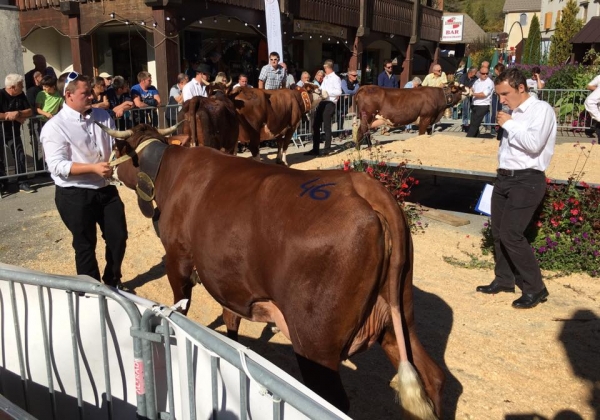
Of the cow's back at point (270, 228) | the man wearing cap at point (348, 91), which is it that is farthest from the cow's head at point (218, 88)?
the cow's back at point (270, 228)

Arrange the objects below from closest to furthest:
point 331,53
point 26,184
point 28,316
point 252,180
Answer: point 28,316, point 252,180, point 26,184, point 331,53

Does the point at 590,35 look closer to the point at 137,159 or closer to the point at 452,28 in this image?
the point at 452,28

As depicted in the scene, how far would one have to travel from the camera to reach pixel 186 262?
381 cm

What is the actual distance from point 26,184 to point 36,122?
3.38ft

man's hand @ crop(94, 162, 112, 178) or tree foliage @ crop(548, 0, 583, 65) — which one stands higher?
tree foliage @ crop(548, 0, 583, 65)

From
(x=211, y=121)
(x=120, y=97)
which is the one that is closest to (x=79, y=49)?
(x=120, y=97)

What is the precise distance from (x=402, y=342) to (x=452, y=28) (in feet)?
105

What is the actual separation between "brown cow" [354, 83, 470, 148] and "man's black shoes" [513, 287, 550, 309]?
312 inches

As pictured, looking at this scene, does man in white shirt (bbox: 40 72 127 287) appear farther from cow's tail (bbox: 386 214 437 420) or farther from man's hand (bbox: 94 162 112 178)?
cow's tail (bbox: 386 214 437 420)

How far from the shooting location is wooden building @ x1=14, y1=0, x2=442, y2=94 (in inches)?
544

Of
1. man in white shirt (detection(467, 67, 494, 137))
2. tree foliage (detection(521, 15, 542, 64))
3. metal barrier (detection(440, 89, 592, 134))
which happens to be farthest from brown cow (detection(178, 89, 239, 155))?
tree foliage (detection(521, 15, 542, 64))

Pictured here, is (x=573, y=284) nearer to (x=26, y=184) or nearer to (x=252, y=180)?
(x=252, y=180)

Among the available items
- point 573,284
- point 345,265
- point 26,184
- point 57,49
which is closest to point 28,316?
point 345,265

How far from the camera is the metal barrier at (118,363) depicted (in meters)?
2.09
